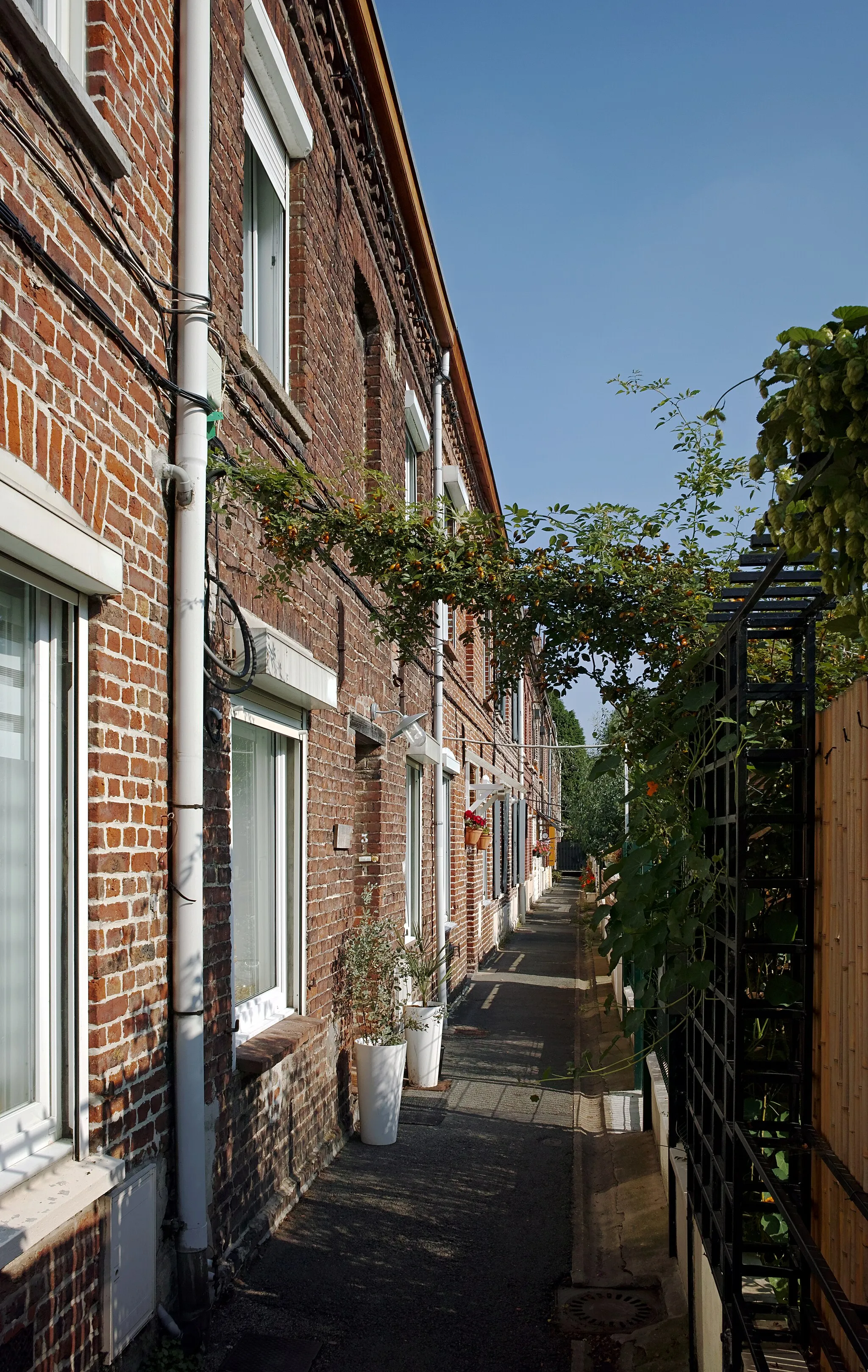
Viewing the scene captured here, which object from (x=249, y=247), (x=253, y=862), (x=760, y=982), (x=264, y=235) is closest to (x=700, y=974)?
(x=760, y=982)

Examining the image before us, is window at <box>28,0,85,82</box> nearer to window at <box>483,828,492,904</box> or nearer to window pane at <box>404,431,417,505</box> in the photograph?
window pane at <box>404,431,417,505</box>

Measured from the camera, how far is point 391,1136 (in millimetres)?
6922

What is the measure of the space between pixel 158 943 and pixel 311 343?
377 centimetres

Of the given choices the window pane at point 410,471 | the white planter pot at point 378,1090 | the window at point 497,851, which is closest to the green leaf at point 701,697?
the white planter pot at point 378,1090

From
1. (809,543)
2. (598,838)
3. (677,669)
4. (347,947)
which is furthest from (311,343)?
(598,838)

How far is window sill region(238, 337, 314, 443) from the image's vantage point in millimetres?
5223

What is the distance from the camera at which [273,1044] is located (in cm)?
541

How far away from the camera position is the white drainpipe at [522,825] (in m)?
25.8

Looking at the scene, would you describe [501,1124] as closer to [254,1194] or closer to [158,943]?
[254,1194]

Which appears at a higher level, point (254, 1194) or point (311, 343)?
point (311, 343)

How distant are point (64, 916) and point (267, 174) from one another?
4309 millimetres

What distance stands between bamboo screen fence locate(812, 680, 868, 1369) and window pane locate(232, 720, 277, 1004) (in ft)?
9.30

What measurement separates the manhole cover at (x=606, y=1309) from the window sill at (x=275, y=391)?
428cm

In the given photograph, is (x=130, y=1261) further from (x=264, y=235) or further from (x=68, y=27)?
(x=264, y=235)
